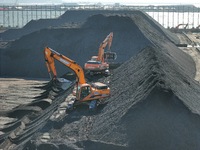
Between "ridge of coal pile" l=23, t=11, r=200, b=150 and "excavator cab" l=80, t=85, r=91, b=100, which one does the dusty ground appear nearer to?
"excavator cab" l=80, t=85, r=91, b=100

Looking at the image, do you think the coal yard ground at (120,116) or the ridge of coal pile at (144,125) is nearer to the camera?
the ridge of coal pile at (144,125)

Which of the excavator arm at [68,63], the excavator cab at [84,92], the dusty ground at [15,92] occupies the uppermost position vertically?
the excavator arm at [68,63]

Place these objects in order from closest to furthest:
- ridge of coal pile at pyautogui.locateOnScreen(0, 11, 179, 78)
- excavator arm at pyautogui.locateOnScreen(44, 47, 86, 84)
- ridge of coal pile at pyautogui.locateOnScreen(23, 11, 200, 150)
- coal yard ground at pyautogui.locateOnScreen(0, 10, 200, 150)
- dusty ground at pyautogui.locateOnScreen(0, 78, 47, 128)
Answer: ridge of coal pile at pyautogui.locateOnScreen(23, 11, 200, 150)
coal yard ground at pyautogui.locateOnScreen(0, 10, 200, 150)
excavator arm at pyautogui.locateOnScreen(44, 47, 86, 84)
dusty ground at pyautogui.locateOnScreen(0, 78, 47, 128)
ridge of coal pile at pyautogui.locateOnScreen(0, 11, 179, 78)

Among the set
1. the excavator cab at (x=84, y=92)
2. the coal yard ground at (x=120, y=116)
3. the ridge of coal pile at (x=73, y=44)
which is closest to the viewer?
the coal yard ground at (x=120, y=116)

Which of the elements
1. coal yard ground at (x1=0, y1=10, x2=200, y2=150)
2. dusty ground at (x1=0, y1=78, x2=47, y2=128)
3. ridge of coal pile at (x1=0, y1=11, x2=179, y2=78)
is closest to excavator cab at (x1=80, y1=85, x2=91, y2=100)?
coal yard ground at (x1=0, y1=10, x2=200, y2=150)

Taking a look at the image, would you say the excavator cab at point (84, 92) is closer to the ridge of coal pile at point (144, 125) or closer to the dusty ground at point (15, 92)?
the ridge of coal pile at point (144, 125)

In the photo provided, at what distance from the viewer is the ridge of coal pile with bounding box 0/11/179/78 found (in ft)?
141

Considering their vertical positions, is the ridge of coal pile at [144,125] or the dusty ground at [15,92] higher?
the ridge of coal pile at [144,125]

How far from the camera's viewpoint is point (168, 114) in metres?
16.2

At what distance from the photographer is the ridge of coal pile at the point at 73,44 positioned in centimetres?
4300

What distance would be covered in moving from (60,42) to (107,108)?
26.5 meters

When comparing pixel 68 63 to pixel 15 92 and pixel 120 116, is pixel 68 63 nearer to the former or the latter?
pixel 120 116

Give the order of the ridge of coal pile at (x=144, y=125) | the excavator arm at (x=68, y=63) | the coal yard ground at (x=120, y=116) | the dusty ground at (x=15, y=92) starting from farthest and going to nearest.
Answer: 1. the dusty ground at (x=15, y=92)
2. the excavator arm at (x=68, y=63)
3. the coal yard ground at (x=120, y=116)
4. the ridge of coal pile at (x=144, y=125)

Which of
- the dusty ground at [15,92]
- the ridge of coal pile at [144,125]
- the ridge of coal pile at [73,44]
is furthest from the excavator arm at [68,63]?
the ridge of coal pile at [73,44]
